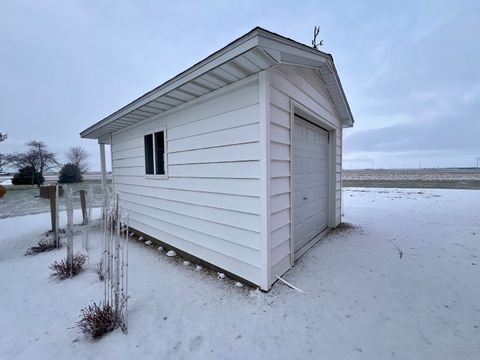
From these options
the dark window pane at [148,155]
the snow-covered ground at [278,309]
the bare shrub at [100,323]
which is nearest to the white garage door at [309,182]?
the snow-covered ground at [278,309]

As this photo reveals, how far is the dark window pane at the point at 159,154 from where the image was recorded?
4.05 metres

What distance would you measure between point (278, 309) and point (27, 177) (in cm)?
2692

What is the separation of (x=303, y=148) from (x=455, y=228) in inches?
171

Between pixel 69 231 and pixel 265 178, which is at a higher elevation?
pixel 265 178

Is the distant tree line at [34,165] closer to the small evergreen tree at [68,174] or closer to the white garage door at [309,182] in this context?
the small evergreen tree at [68,174]

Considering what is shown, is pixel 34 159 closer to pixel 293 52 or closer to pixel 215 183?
pixel 215 183

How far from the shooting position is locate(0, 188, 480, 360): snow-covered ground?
1605 millimetres

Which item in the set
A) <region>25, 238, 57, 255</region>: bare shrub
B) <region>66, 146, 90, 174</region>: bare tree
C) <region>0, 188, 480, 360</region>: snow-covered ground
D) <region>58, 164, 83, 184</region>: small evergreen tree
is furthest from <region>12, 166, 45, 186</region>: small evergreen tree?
<region>0, 188, 480, 360</region>: snow-covered ground

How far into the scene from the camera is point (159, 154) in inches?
163

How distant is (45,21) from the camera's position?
6461 millimetres

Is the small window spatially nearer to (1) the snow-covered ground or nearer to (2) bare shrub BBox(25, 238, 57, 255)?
(1) the snow-covered ground

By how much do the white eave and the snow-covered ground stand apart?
2.59m

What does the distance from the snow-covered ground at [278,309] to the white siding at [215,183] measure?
39 centimetres

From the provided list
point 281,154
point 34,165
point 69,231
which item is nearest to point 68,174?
point 34,165
